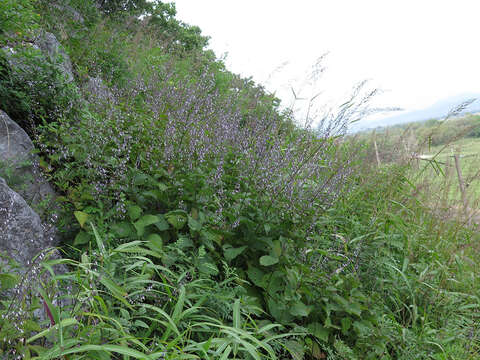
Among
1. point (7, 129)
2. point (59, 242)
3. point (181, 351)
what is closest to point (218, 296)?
point (181, 351)

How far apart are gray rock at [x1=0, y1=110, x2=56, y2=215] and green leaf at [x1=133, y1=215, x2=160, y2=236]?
0.66m

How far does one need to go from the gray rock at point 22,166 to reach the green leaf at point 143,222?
2.16ft

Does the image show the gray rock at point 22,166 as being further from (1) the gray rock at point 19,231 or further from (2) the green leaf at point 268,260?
(2) the green leaf at point 268,260

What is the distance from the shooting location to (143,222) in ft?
7.02

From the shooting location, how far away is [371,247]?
9.37 ft

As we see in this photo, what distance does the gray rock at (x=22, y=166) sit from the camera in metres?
2.16

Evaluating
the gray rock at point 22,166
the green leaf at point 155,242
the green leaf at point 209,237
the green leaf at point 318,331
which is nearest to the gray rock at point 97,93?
the gray rock at point 22,166

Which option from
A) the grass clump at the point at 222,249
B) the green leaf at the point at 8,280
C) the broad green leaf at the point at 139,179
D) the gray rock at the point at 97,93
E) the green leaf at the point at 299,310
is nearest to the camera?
the green leaf at the point at 8,280

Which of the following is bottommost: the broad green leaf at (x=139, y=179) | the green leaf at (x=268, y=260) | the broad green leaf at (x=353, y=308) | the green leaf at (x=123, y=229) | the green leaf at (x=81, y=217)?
the broad green leaf at (x=353, y=308)

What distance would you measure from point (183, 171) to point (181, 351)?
4.61 feet

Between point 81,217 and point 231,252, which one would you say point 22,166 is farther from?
point 231,252

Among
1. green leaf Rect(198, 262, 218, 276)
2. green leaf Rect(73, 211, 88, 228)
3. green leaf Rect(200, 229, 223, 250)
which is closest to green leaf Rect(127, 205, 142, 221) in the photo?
green leaf Rect(73, 211, 88, 228)

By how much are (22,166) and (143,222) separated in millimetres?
1064

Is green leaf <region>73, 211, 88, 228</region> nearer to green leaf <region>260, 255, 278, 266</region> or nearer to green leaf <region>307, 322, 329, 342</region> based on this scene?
green leaf <region>260, 255, 278, 266</region>
